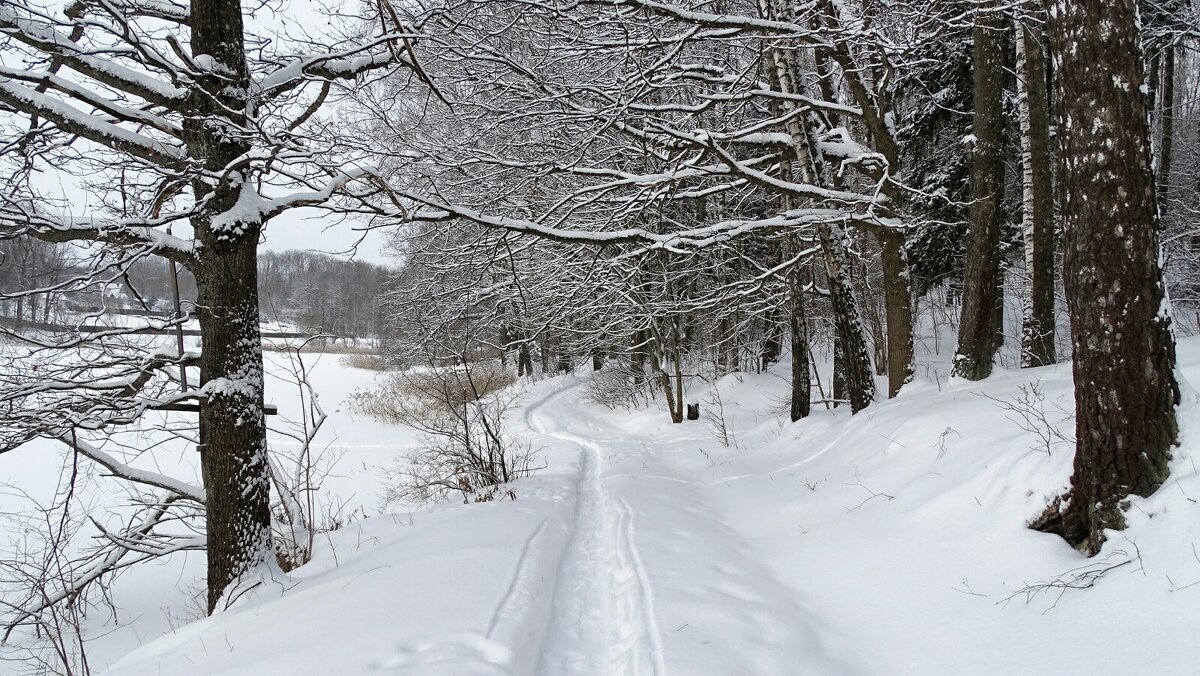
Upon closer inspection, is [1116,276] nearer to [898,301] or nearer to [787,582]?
[787,582]

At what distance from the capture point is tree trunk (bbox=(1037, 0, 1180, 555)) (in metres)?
2.91

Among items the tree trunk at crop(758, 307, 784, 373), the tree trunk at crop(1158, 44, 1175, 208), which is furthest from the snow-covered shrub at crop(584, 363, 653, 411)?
the tree trunk at crop(1158, 44, 1175, 208)

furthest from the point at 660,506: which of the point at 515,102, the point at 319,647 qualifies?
the point at 515,102

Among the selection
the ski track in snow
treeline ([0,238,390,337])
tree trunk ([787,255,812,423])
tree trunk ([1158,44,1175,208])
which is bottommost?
the ski track in snow

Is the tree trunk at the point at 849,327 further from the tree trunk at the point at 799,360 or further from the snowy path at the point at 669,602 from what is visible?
the snowy path at the point at 669,602

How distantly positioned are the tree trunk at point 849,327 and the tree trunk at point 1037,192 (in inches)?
96.9

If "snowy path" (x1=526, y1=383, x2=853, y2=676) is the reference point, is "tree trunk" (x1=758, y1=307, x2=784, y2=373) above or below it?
above

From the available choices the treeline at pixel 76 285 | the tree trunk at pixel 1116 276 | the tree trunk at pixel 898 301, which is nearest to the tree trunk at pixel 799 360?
the tree trunk at pixel 898 301

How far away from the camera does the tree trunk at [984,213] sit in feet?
21.6

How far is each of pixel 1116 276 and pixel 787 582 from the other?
9.09 ft

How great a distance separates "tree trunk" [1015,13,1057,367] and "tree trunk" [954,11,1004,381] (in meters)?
1.62

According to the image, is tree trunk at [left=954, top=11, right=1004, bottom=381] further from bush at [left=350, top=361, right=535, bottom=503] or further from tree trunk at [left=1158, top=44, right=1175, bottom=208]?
tree trunk at [left=1158, top=44, right=1175, bottom=208]

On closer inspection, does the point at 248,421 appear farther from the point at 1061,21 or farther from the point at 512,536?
the point at 1061,21

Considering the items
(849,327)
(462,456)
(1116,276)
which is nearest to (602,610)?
(1116,276)
